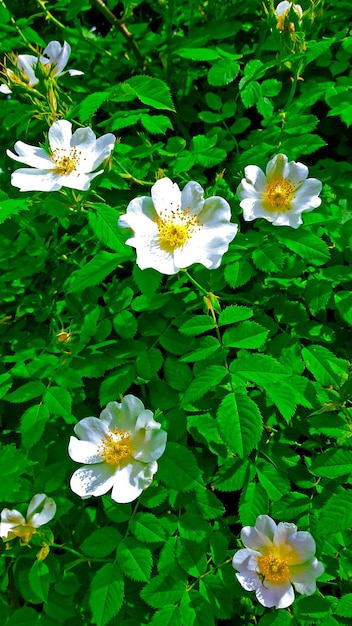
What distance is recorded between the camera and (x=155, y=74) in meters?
2.42

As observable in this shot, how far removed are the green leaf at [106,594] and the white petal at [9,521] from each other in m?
0.27

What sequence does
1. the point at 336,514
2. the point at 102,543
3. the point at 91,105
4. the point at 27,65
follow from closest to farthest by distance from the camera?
the point at 336,514 < the point at 102,543 < the point at 91,105 < the point at 27,65

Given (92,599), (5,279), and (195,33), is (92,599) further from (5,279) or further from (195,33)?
(195,33)

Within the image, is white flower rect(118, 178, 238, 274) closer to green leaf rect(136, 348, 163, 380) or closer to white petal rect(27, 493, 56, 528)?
green leaf rect(136, 348, 163, 380)

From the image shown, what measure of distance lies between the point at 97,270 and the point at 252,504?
81 centimetres

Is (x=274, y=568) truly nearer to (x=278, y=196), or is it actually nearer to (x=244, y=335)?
(x=244, y=335)

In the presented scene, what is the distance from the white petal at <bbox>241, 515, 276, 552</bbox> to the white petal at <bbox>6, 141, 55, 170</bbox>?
1.24m

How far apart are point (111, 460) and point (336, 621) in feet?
2.46

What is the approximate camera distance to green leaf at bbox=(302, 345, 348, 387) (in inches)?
65.1

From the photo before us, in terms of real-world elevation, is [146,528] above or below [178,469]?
below

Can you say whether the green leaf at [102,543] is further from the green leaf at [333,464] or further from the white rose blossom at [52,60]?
the white rose blossom at [52,60]

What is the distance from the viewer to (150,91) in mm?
1760

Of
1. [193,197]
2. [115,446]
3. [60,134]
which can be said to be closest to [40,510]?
[115,446]

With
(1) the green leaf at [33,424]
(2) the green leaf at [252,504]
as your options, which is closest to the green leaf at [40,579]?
(1) the green leaf at [33,424]
